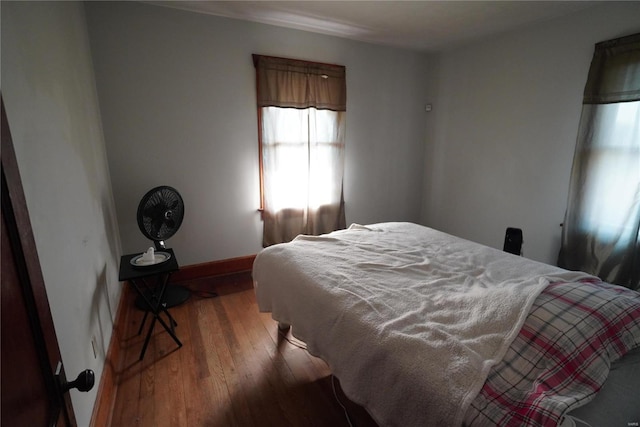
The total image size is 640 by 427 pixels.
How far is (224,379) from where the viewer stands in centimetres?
177

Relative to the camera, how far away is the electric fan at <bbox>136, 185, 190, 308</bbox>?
7.16 ft

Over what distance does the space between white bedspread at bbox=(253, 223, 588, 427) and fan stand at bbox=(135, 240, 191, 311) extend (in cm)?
98

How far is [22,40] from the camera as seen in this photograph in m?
1.05

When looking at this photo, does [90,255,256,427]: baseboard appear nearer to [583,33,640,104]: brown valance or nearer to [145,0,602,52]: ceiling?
[145,0,602,52]: ceiling

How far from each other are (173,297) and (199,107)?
1745mm

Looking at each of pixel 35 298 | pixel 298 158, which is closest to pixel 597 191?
pixel 298 158

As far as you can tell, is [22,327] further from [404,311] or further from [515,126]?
[515,126]

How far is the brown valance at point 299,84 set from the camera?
2885 millimetres

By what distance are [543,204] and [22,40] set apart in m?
3.80

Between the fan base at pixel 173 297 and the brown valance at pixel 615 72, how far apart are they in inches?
151

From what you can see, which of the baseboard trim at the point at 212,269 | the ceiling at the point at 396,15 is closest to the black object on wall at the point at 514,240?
the ceiling at the point at 396,15

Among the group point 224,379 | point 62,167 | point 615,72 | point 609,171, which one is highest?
point 615,72

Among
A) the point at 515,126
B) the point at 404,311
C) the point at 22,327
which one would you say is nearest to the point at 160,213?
the point at 22,327

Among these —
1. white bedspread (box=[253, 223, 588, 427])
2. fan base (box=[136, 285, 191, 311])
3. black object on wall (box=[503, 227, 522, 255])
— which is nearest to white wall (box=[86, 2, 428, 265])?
fan base (box=[136, 285, 191, 311])
